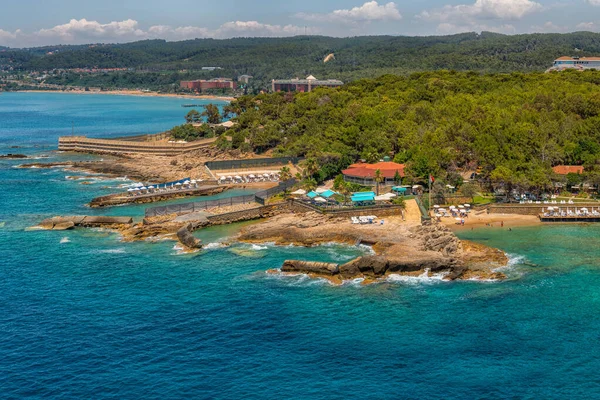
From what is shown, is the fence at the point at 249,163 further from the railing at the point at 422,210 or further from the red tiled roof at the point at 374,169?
the railing at the point at 422,210

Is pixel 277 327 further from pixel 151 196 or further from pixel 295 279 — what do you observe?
pixel 151 196

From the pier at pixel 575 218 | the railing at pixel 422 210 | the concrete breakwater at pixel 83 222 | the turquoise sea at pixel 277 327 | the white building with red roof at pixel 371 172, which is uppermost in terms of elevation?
the white building with red roof at pixel 371 172

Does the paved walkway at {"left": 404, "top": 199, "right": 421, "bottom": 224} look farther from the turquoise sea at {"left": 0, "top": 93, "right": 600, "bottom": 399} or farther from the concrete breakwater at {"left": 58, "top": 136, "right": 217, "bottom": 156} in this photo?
the concrete breakwater at {"left": 58, "top": 136, "right": 217, "bottom": 156}

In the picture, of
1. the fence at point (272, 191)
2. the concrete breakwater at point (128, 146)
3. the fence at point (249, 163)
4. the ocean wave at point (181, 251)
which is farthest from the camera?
the concrete breakwater at point (128, 146)

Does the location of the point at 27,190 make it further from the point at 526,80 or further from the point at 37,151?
the point at 526,80

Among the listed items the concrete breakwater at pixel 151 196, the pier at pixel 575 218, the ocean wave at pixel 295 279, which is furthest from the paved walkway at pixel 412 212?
the concrete breakwater at pixel 151 196

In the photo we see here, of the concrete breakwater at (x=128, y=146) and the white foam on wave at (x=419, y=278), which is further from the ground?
the concrete breakwater at (x=128, y=146)

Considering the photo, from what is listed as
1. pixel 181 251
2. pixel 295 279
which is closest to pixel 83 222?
pixel 181 251

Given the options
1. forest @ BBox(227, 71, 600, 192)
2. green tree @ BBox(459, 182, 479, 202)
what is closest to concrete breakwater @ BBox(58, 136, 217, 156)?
forest @ BBox(227, 71, 600, 192)
